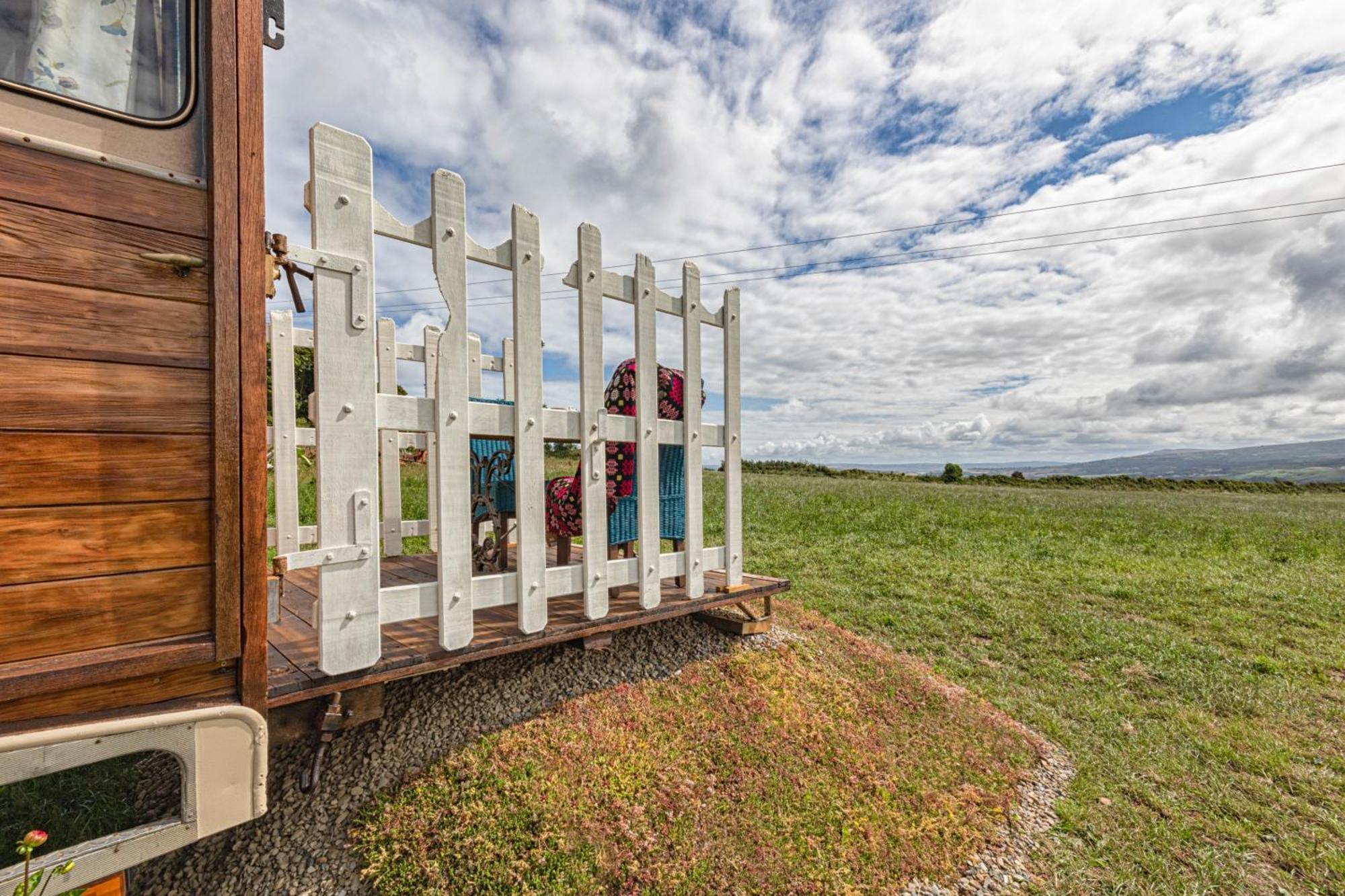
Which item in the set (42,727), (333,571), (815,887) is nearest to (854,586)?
(815,887)

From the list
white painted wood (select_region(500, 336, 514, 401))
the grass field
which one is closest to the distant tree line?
the grass field

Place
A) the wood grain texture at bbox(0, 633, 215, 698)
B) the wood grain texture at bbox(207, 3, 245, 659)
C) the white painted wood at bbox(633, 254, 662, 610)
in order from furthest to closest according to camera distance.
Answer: the white painted wood at bbox(633, 254, 662, 610)
the wood grain texture at bbox(207, 3, 245, 659)
the wood grain texture at bbox(0, 633, 215, 698)

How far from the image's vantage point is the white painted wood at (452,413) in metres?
2.13

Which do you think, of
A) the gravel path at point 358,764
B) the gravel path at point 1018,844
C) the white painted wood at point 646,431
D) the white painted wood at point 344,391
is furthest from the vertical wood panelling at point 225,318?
the gravel path at point 1018,844

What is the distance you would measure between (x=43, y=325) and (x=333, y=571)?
0.98 m

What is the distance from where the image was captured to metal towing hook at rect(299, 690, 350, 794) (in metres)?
1.98

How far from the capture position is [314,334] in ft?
Result: 6.23

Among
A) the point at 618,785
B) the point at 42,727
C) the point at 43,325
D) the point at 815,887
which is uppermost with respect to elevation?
the point at 43,325

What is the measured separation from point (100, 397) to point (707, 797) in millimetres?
2440

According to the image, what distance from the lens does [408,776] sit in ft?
7.15

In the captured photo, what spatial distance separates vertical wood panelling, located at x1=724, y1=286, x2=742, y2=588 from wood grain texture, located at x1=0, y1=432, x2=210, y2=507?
94.8 inches

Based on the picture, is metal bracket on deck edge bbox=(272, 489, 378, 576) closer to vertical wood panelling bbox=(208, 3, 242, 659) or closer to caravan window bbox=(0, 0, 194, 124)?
vertical wood panelling bbox=(208, 3, 242, 659)

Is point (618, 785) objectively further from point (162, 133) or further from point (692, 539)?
point (162, 133)

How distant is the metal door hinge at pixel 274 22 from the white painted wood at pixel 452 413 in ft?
1.82
